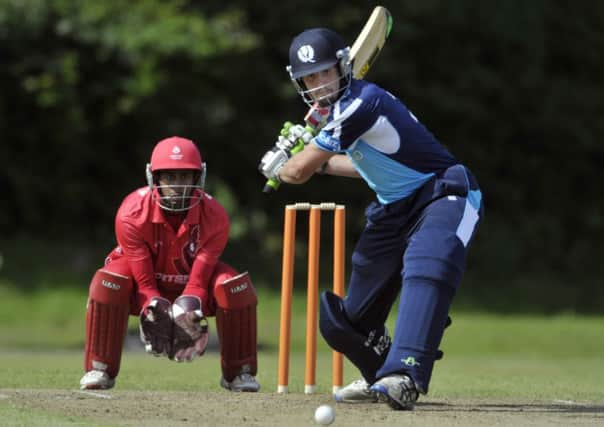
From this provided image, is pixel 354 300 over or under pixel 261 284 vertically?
over

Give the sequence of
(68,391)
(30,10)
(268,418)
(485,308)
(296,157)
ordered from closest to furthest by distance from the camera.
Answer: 1. (268,418)
2. (296,157)
3. (68,391)
4. (30,10)
5. (485,308)

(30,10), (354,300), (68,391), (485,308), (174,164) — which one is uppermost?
(30,10)

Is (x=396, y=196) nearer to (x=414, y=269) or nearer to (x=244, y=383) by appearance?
(x=414, y=269)

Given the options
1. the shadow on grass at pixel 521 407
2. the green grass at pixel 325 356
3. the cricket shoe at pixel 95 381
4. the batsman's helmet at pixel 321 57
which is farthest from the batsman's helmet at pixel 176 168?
the shadow on grass at pixel 521 407

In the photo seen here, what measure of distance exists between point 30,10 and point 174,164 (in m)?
10.6

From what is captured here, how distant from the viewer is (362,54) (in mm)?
6957

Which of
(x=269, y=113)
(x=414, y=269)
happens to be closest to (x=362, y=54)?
(x=414, y=269)

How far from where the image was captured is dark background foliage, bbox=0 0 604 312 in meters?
17.4

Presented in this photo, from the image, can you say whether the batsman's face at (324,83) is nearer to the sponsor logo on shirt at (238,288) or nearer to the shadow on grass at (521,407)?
the sponsor logo on shirt at (238,288)

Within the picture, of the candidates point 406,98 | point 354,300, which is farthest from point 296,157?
point 406,98

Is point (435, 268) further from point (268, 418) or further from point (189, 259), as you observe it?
point (189, 259)

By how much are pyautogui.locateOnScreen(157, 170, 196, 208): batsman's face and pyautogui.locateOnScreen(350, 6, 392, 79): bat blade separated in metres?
1.00

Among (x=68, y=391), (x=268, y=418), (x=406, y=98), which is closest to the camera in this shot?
(x=268, y=418)

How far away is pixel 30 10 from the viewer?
1711cm
